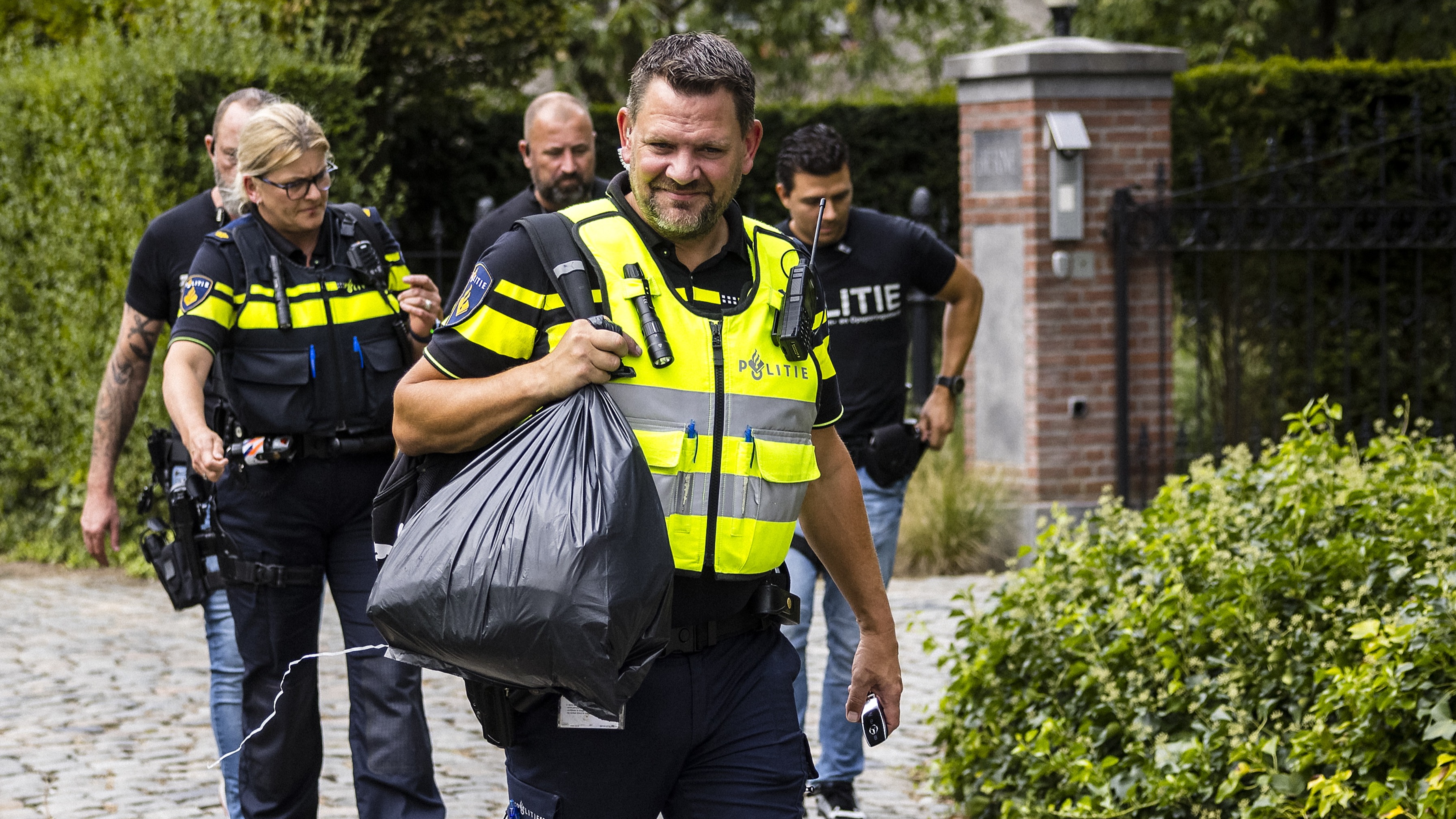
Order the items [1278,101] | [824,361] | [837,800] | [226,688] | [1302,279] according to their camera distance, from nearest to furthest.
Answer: [824,361] < [226,688] < [837,800] < [1302,279] < [1278,101]

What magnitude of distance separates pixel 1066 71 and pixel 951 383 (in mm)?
3993

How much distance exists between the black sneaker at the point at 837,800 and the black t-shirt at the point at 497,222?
5.95 feet

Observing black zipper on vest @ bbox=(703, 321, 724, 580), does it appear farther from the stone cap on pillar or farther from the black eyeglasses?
the stone cap on pillar

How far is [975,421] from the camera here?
9172 millimetres

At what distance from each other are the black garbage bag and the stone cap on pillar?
22.5 ft

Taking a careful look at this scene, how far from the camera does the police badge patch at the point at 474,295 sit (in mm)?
2439

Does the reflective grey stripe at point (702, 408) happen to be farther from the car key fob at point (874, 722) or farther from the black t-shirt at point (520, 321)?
the car key fob at point (874, 722)

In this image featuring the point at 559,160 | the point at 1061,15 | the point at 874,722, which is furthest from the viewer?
the point at 1061,15

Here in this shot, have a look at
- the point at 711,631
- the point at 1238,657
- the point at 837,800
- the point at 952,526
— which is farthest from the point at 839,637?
the point at 952,526

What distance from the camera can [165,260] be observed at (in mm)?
4336

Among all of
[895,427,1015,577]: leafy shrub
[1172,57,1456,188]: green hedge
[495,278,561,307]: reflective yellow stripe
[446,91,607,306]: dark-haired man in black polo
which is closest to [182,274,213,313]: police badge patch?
[446,91,607,306]: dark-haired man in black polo

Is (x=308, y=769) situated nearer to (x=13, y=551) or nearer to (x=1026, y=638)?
(x=1026, y=638)

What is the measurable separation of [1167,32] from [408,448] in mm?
15650

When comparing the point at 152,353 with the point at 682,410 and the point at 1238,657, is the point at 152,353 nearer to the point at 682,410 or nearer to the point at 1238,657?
the point at 682,410
